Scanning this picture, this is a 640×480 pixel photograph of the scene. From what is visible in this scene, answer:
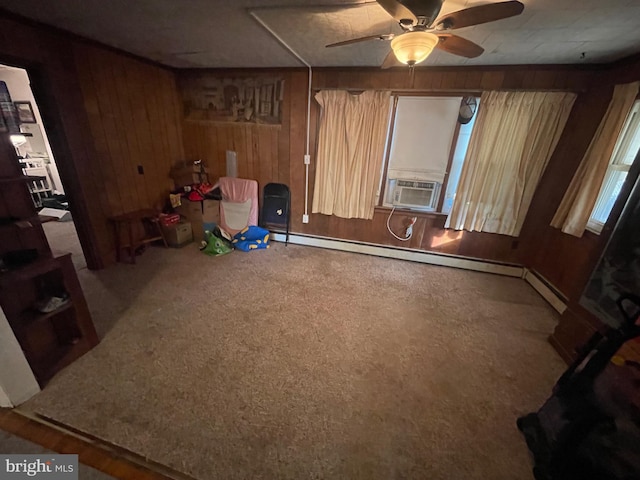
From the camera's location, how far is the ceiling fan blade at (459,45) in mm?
1521

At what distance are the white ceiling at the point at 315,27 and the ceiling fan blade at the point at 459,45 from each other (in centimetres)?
17

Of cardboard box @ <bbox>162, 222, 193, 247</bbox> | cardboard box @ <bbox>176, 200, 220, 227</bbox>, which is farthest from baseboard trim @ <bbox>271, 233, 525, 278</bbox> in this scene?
cardboard box @ <bbox>162, 222, 193, 247</bbox>

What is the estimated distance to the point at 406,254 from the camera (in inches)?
134

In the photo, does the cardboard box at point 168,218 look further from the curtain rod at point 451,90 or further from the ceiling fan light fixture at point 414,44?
the ceiling fan light fixture at point 414,44

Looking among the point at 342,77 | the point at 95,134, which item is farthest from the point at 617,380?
the point at 95,134

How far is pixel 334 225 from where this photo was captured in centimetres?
360

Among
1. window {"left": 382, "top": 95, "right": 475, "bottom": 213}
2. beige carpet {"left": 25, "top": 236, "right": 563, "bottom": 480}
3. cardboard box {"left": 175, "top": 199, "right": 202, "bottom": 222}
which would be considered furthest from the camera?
cardboard box {"left": 175, "top": 199, "right": 202, "bottom": 222}

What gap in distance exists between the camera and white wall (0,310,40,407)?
1.32 metres

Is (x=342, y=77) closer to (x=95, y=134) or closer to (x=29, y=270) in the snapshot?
(x=95, y=134)

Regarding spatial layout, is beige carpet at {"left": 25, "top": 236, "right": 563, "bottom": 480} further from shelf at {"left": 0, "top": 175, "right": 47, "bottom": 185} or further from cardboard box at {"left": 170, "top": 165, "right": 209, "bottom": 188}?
cardboard box at {"left": 170, "top": 165, "right": 209, "bottom": 188}

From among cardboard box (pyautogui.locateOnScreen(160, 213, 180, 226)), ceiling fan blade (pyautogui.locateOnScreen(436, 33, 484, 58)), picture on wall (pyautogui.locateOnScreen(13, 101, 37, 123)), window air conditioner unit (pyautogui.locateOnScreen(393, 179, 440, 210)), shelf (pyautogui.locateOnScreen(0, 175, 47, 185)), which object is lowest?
cardboard box (pyautogui.locateOnScreen(160, 213, 180, 226))
